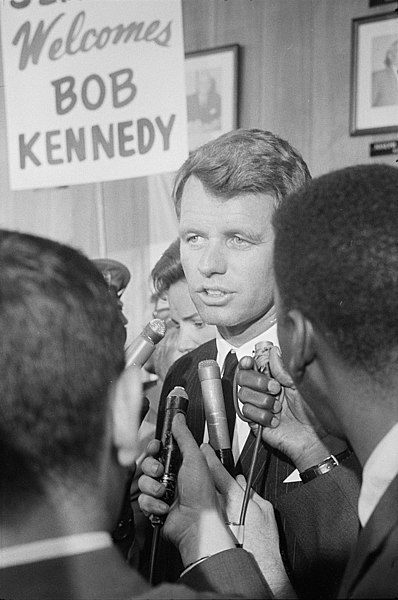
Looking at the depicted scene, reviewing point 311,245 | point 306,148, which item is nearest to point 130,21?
point 306,148

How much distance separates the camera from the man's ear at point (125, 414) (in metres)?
0.72

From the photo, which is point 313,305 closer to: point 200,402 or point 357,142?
point 200,402

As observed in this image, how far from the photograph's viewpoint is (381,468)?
857 millimetres

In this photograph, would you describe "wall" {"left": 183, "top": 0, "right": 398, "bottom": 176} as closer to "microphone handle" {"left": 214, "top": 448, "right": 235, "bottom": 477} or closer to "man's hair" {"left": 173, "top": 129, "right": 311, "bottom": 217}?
"man's hair" {"left": 173, "top": 129, "right": 311, "bottom": 217}

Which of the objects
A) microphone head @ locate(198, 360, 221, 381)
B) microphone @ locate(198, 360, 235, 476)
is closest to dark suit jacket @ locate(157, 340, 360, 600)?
microphone @ locate(198, 360, 235, 476)

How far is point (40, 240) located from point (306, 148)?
1143 mm

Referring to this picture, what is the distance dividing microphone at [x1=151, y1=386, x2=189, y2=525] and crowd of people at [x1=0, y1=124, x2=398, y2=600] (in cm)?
2

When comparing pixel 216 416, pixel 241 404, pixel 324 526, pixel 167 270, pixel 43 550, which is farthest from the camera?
pixel 167 270

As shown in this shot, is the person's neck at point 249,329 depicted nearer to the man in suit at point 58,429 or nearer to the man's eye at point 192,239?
the man's eye at point 192,239

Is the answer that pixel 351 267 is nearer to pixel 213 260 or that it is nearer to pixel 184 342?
pixel 213 260

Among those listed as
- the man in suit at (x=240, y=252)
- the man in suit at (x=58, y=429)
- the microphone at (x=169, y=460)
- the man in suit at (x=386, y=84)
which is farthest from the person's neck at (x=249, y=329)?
the man in suit at (x=58, y=429)

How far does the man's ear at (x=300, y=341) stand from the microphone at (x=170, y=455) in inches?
12.3

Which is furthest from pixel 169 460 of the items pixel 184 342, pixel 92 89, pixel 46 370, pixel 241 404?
pixel 92 89

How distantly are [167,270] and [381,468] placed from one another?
1125 mm
